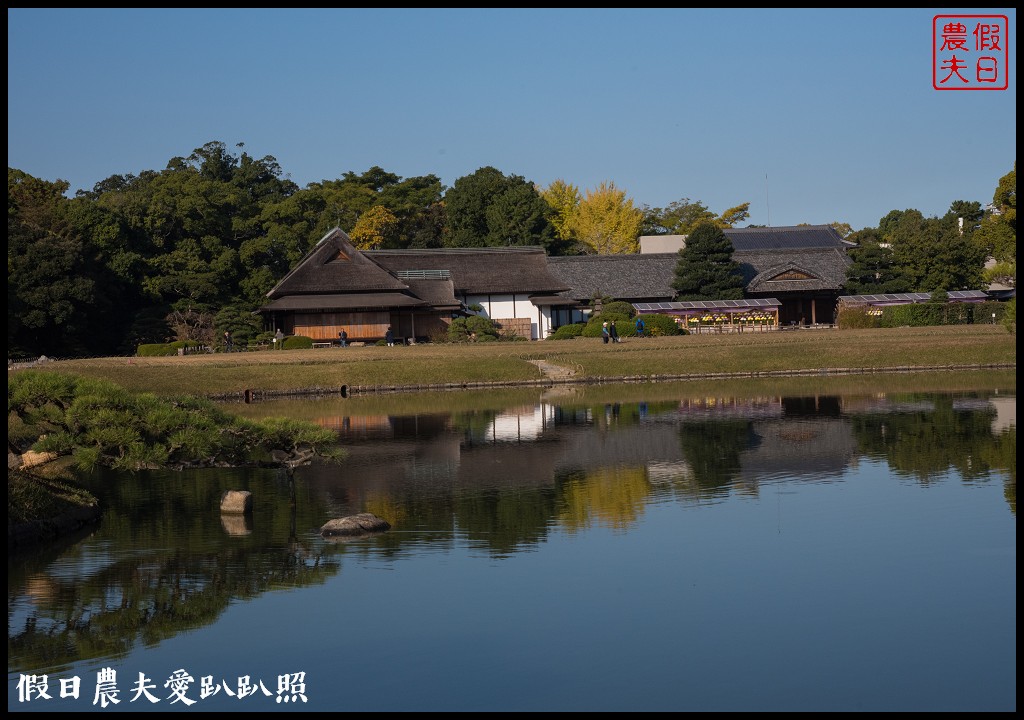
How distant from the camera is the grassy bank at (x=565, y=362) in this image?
122ft

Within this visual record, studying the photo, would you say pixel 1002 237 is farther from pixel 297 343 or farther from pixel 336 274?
pixel 297 343

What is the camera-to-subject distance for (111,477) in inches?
790

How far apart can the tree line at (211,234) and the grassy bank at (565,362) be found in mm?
8166

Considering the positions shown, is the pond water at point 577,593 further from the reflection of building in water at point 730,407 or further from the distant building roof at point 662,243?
the distant building roof at point 662,243

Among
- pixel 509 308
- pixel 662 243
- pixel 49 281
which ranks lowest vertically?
pixel 509 308

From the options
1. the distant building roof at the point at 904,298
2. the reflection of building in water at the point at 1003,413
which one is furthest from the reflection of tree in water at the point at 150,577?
the distant building roof at the point at 904,298

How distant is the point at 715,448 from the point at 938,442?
4174 mm

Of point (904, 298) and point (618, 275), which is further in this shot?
point (618, 275)

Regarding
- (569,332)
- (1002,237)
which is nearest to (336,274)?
(569,332)

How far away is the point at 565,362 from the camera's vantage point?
1583 inches

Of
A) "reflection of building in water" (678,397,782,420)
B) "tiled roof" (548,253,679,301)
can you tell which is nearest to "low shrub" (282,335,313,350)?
"tiled roof" (548,253,679,301)

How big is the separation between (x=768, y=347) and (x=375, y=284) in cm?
1957

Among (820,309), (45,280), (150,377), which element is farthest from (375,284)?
(820,309)

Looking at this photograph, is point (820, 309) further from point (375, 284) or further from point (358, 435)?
point (358, 435)
